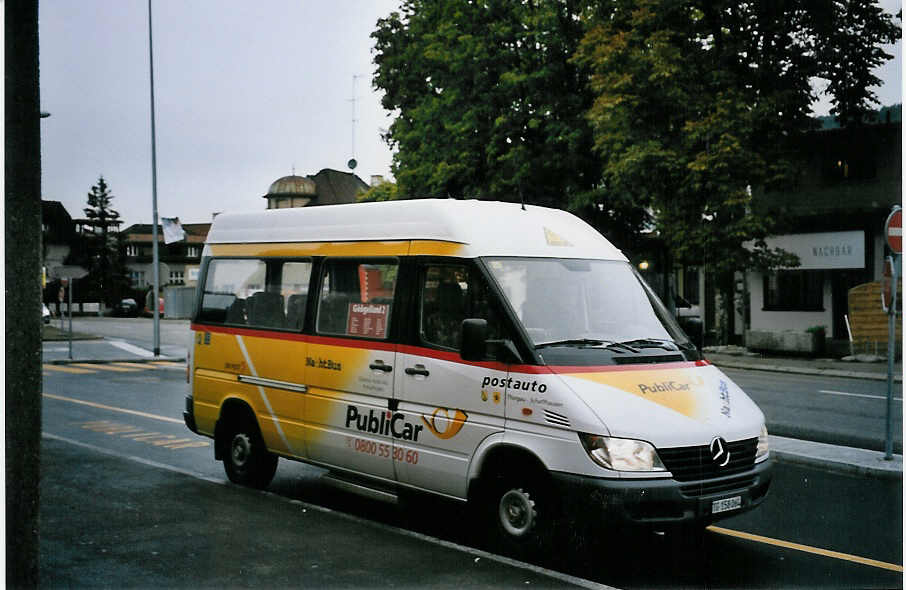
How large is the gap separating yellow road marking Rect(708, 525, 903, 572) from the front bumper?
46.5 inches

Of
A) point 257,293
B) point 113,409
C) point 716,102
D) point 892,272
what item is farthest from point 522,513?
point 716,102

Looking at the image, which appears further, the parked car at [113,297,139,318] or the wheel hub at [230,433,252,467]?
the parked car at [113,297,139,318]

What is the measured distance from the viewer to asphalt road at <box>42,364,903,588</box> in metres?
6.36

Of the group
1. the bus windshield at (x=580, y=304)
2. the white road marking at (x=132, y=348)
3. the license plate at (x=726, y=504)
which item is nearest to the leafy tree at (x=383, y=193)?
the white road marking at (x=132, y=348)

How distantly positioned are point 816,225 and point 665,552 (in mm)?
25911

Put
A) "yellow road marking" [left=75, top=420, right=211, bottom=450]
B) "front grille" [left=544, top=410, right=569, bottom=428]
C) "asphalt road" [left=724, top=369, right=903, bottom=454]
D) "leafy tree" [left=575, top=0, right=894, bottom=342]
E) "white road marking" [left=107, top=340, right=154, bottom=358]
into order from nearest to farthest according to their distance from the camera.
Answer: "front grille" [left=544, top=410, right=569, bottom=428]
"yellow road marking" [left=75, top=420, right=211, bottom=450]
"asphalt road" [left=724, top=369, right=903, bottom=454]
"leafy tree" [left=575, top=0, right=894, bottom=342]
"white road marking" [left=107, top=340, right=154, bottom=358]

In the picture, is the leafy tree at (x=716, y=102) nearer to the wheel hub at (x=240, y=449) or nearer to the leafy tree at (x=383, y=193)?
the leafy tree at (x=383, y=193)

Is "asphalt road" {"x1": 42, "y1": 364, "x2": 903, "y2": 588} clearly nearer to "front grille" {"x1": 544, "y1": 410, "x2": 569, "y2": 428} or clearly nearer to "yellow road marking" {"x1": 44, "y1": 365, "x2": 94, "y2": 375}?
"front grille" {"x1": 544, "y1": 410, "x2": 569, "y2": 428}

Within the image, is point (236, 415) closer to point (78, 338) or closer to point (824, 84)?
point (824, 84)

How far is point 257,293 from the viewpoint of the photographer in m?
9.12

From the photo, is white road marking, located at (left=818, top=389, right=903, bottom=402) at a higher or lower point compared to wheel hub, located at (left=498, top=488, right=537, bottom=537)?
lower

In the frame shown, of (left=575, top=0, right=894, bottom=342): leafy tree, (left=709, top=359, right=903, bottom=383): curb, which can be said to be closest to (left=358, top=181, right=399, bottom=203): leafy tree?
(left=575, top=0, right=894, bottom=342): leafy tree

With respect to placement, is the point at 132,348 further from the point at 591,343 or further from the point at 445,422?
the point at 591,343

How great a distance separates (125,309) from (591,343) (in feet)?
215
